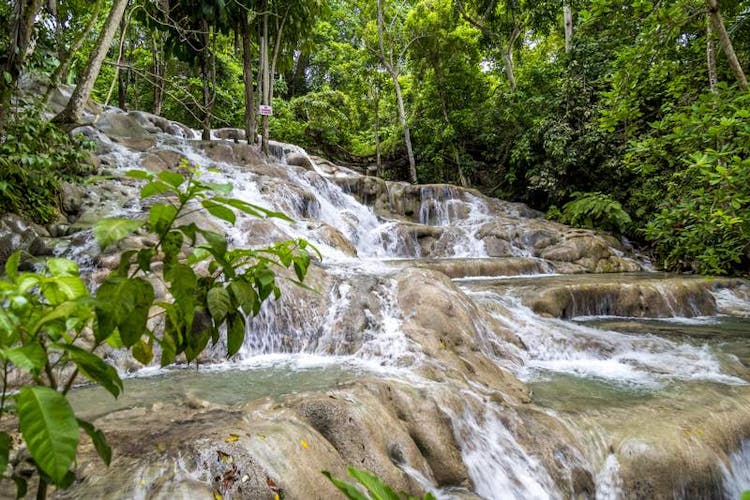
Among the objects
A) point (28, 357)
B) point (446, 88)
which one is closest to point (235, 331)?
point (28, 357)

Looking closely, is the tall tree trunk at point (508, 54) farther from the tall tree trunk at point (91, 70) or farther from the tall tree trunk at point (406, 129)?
the tall tree trunk at point (91, 70)

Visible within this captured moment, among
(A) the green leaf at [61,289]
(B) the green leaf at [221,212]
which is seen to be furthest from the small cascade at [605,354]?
(A) the green leaf at [61,289]

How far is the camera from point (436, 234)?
1164cm

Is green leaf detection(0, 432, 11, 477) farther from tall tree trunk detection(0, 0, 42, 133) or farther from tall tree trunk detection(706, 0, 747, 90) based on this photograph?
tall tree trunk detection(706, 0, 747, 90)

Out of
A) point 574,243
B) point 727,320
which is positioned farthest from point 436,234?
point 727,320

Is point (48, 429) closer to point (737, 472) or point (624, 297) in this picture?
point (737, 472)

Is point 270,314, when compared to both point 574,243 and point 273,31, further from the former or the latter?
point 273,31

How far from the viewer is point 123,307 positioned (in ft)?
2.62

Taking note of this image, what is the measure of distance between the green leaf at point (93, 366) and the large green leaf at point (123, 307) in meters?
0.05

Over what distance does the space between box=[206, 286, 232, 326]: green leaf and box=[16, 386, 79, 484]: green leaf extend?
365mm

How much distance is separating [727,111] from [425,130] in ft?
46.9

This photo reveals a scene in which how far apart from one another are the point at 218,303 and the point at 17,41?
159 inches

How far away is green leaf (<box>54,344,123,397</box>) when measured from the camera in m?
0.71

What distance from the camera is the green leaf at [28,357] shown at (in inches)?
26.2
